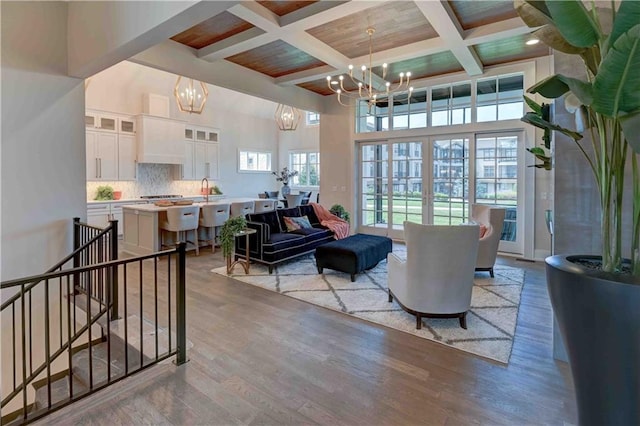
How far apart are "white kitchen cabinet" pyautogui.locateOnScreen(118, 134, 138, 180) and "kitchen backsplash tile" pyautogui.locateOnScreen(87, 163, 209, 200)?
0.79 feet

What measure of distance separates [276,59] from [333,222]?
3.05 meters

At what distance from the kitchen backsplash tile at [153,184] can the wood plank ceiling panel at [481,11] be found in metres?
7.78

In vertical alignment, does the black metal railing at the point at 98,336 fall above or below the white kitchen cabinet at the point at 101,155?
below

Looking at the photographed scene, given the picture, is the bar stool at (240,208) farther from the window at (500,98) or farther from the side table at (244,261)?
the window at (500,98)

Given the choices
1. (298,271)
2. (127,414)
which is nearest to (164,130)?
(298,271)

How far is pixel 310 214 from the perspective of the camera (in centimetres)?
665

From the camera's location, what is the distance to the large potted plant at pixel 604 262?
1.39m

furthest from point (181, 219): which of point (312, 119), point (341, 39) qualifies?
point (312, 119)

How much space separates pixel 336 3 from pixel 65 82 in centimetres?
300

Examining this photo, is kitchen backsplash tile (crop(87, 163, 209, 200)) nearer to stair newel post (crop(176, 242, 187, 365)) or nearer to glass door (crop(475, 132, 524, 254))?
stair newel post (crop(176, 242, 187, 365))

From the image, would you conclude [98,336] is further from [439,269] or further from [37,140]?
[439,269]

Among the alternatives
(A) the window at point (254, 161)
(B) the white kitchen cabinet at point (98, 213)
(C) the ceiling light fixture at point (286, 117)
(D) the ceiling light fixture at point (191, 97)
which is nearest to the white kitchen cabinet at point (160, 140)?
(B) the white kitchen cabinet at point (98, 213)

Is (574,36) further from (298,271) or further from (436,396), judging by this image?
(298,271)

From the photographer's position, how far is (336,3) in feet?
12.2
